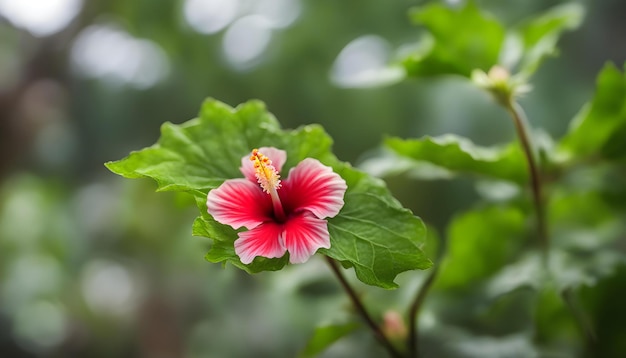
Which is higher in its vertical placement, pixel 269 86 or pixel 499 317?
pixel 269 86

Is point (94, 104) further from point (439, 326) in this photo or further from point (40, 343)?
point (439, 326)

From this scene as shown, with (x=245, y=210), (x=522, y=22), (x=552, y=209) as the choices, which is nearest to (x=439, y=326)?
(x=552, y=209)

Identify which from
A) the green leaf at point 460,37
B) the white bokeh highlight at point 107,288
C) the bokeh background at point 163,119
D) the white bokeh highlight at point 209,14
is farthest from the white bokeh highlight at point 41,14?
the green leaf at point 460,37

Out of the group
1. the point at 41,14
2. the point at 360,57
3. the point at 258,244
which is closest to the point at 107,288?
the point at 41,14

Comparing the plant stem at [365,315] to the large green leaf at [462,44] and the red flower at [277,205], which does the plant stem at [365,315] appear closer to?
the red flower at [277,205]

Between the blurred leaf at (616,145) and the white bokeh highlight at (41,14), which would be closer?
the blurred leaf at (616,145)

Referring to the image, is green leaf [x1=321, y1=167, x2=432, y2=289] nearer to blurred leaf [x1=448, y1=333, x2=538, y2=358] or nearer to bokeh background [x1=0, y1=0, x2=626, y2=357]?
blurred leaf [x1=448, y1=333, x2=538, y2=358]
